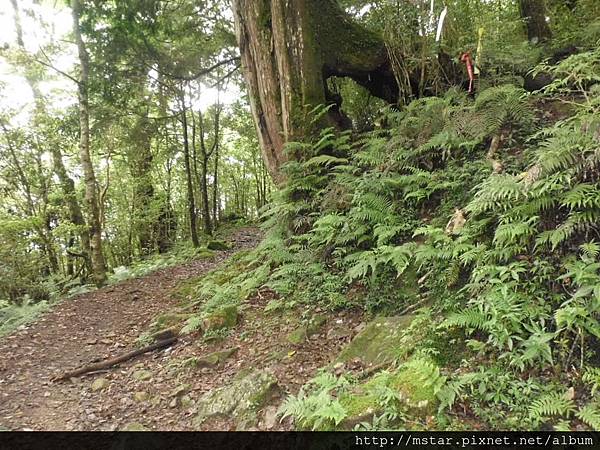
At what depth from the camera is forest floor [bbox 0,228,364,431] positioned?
398 centimetres

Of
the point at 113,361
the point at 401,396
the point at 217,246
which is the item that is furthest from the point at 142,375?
the point at 217,246

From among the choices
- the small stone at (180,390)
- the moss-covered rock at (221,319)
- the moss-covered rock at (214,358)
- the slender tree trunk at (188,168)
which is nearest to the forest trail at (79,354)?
the small stone at (180,390)

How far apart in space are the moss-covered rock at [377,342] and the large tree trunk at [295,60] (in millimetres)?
3957

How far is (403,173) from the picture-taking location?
Result: 526cm

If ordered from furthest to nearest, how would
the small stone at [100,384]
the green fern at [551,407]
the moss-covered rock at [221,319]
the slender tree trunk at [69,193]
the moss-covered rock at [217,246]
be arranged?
the moss-covered rock at [217,246] → the slender tree trunk at [69,193] → the moss-covered rock at [221,319] → the small stone at [100,384] → the green fern at [551,407]

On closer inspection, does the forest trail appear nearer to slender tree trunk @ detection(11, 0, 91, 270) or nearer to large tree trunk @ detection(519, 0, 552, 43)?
slender tree trunk @ detection(11, 0, 91, 270)

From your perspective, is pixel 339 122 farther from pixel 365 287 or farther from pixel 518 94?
pixel 365 287

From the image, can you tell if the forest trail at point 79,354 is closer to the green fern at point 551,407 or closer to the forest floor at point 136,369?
the forest floor at point 136,369

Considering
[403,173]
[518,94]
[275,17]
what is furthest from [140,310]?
[518,94]

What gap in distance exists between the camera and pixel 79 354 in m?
5.92

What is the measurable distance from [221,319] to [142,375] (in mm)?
1233

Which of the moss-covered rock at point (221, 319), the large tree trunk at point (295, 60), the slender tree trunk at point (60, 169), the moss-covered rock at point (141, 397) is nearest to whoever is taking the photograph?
the moss-covered rock at point (141, 397)

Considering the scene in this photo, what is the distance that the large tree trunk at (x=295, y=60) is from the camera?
6.77m

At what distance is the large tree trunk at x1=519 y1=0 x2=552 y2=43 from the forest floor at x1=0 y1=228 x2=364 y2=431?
7248mm
